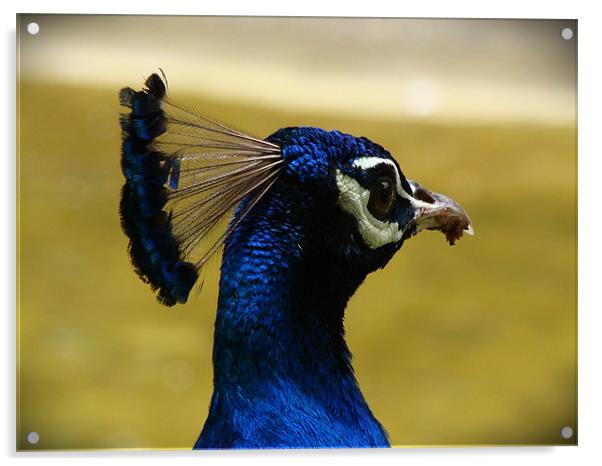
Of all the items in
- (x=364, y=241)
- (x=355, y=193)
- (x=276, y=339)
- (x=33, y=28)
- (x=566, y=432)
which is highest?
(x=33, y=28)

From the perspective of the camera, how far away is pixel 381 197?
1.86m

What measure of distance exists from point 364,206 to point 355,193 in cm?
4

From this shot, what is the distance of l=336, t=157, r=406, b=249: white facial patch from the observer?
182 cm

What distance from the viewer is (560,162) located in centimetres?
218

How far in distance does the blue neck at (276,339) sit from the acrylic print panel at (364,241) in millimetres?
15

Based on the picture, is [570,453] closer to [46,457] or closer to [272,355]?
[272,355]

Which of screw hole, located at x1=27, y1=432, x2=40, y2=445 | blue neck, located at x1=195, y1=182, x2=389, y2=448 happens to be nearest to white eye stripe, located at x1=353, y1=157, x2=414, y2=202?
blue neck, located at x1=195, y1=182, x2=389, y2=448

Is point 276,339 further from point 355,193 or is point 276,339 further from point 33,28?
point 33,28

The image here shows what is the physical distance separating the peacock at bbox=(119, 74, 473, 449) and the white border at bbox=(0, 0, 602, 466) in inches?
10.9

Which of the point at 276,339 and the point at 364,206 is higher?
the point at 364,206
